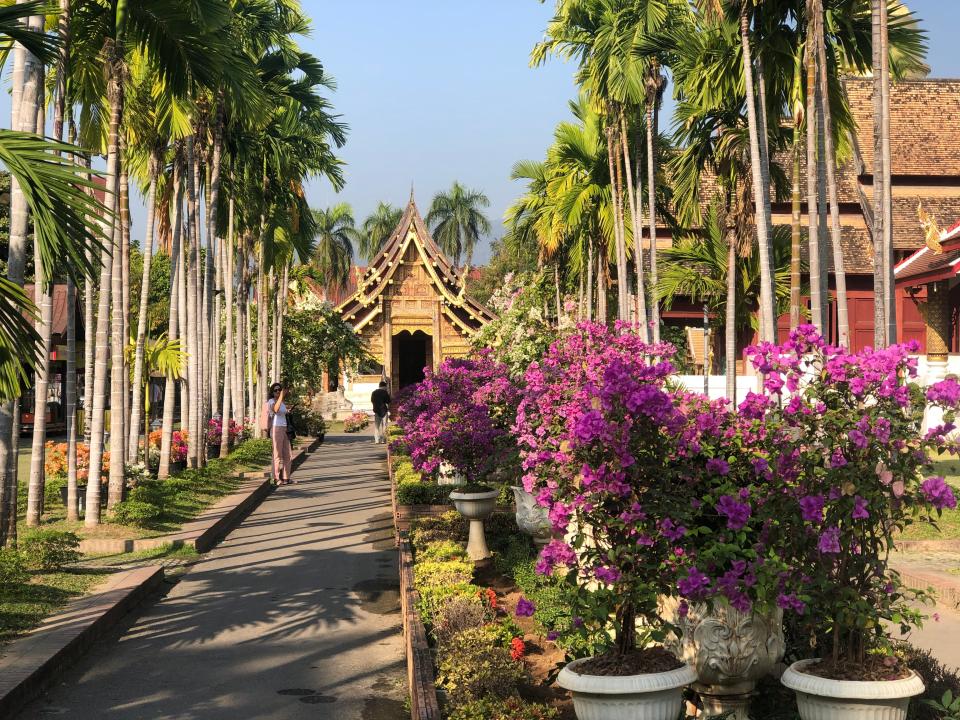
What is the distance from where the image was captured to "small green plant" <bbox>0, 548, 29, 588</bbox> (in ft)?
35.3

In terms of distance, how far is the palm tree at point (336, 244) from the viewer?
84.0 m

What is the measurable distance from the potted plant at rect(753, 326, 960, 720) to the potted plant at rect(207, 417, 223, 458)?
919 inches

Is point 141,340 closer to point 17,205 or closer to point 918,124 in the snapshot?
point 17,205

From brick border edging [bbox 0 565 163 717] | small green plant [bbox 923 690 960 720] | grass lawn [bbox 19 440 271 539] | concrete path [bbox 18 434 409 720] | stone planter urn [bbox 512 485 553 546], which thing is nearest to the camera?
small green plant [bbox 923 690 960 720]

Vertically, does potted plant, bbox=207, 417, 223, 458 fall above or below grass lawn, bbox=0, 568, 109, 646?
above

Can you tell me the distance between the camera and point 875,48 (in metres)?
14.3

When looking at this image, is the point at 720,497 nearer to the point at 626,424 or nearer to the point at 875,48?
the point at 626,424

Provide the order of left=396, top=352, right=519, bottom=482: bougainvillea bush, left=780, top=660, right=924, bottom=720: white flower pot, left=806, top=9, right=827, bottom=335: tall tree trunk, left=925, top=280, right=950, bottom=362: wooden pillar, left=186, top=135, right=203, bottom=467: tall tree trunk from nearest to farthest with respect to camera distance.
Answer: left=780, top=660, right=924, bottom=720: white flower pot
left=396, top=352, right=519, bottom=482: bougainvillea bush
left=806, top=9, right=827, bottom=335: tall tree trunk
left=186, top=135, right=203, bottom=467: tall tree trunk
left=925, top=280, right=950, bottom=362: wooden pillar

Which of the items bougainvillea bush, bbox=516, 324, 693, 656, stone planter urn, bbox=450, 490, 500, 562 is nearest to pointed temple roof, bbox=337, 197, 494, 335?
stone planter urn, bbox=450, 490, 500, 562

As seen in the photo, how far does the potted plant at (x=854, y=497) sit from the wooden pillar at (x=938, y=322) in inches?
1052

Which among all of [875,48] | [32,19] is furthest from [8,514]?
[875,48]

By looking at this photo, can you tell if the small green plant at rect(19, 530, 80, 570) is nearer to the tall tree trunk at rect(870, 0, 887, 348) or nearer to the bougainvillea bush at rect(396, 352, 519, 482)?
the bougainvillea bush at rect(396, 352, 519, 482)

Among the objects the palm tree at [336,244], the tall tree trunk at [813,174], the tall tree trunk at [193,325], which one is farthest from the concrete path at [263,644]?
the palm tree at [336,244]

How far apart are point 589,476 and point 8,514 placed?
26.8 ft
